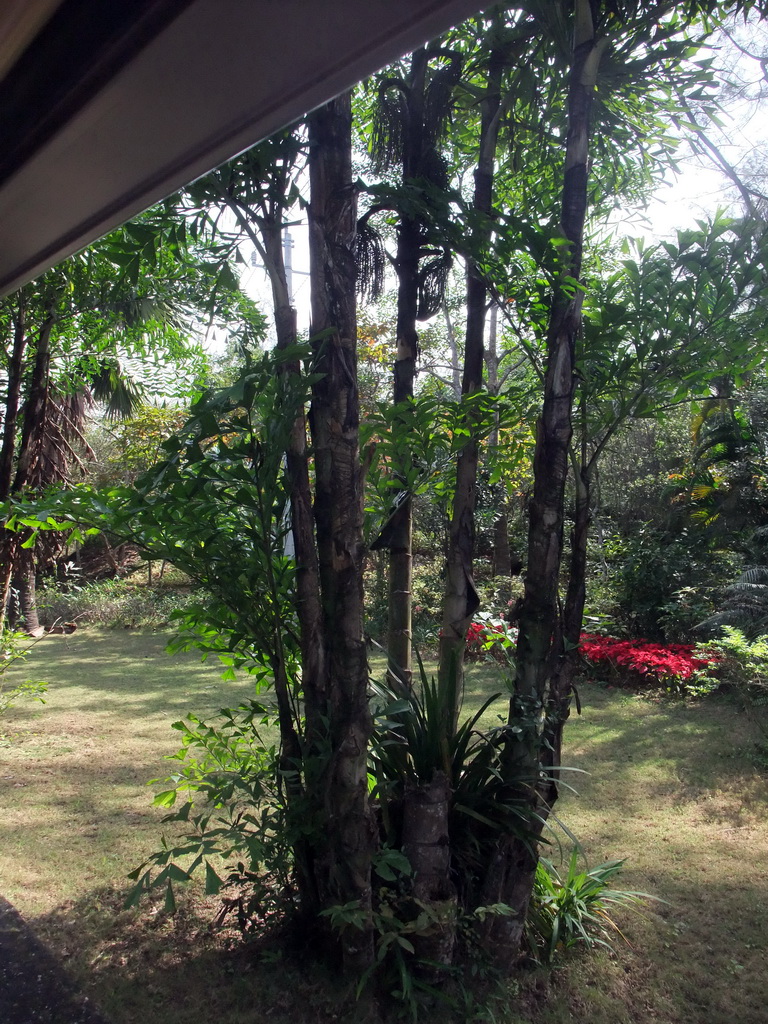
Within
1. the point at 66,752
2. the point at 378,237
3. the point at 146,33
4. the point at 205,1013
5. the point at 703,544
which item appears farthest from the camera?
the point at 703,544

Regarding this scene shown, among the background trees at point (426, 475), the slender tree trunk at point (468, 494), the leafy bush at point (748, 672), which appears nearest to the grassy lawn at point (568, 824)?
the leafy bush at point (748, 672)

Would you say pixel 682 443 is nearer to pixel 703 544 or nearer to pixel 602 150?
pixel 703 544

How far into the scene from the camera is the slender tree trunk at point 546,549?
2410 mm

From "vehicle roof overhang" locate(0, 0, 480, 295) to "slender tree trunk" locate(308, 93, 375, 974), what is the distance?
1.18m

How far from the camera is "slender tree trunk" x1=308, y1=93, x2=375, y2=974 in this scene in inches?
82.8

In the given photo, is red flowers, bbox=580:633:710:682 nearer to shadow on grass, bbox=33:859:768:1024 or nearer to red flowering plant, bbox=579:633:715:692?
red flowering plant, bbox=579:633:715:692

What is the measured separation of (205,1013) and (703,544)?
7.64 meters

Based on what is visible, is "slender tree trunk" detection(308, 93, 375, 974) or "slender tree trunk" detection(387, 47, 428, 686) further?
"slender tree trunk" detection(387, 47, 428, 686)

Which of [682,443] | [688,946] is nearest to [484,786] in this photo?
[688,946]

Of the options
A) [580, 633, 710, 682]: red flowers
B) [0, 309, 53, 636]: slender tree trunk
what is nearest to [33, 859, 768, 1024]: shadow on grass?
[0, 309, 53, 636]: slender tree trunk

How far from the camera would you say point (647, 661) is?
6.55m

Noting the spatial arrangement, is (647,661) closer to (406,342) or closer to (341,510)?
(406,342)

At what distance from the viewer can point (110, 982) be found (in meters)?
2.30

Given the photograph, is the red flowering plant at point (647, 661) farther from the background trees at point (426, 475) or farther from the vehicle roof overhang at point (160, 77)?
the vehicle roof overhang at point (160, 77)
